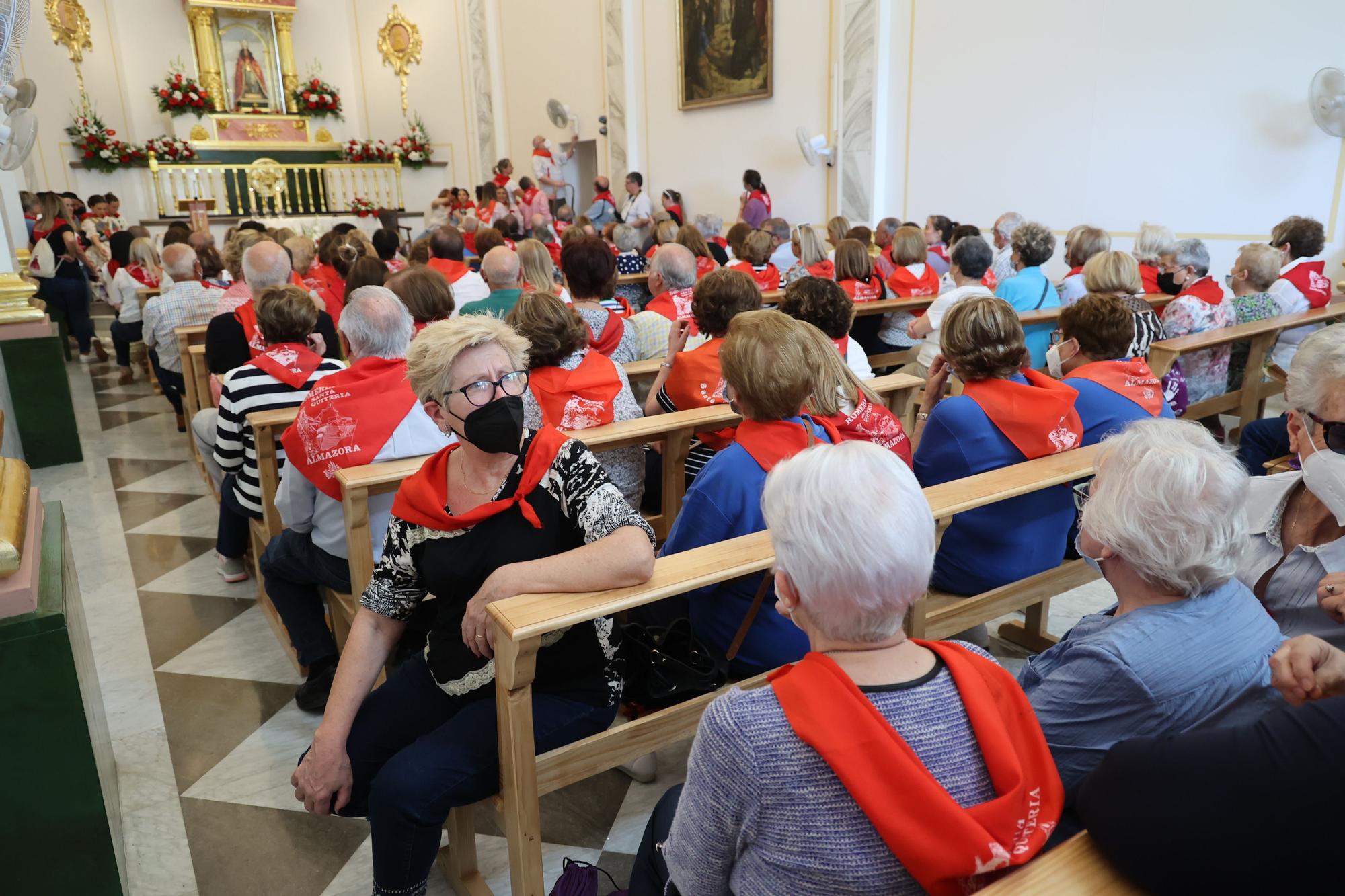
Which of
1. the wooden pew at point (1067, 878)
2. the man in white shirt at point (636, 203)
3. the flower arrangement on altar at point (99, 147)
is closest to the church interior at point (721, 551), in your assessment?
the wooden pew at point (1067, 878)

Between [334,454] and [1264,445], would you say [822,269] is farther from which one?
[334,454]

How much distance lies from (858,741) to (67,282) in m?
8.82

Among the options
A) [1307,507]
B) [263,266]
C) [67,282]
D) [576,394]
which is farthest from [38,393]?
[1307,507]

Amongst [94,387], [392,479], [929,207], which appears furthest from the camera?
[929,207]

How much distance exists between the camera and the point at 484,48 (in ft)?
46.5

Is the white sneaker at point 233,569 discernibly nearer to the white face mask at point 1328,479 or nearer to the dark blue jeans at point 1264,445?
the white face mask at point 1328,479

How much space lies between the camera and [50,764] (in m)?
1.51

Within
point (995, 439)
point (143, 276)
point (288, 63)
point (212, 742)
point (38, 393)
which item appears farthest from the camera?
point (288, 63)

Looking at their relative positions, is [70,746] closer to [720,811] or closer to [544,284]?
[720,811]

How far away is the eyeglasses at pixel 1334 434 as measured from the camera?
1601 millimetres

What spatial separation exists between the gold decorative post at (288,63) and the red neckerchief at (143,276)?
9912 millimetres

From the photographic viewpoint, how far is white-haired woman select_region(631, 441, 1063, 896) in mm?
881

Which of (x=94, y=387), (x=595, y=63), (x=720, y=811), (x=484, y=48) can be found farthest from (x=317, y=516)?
(x=484, y=48)

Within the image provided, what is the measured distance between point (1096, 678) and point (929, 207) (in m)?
7.80
